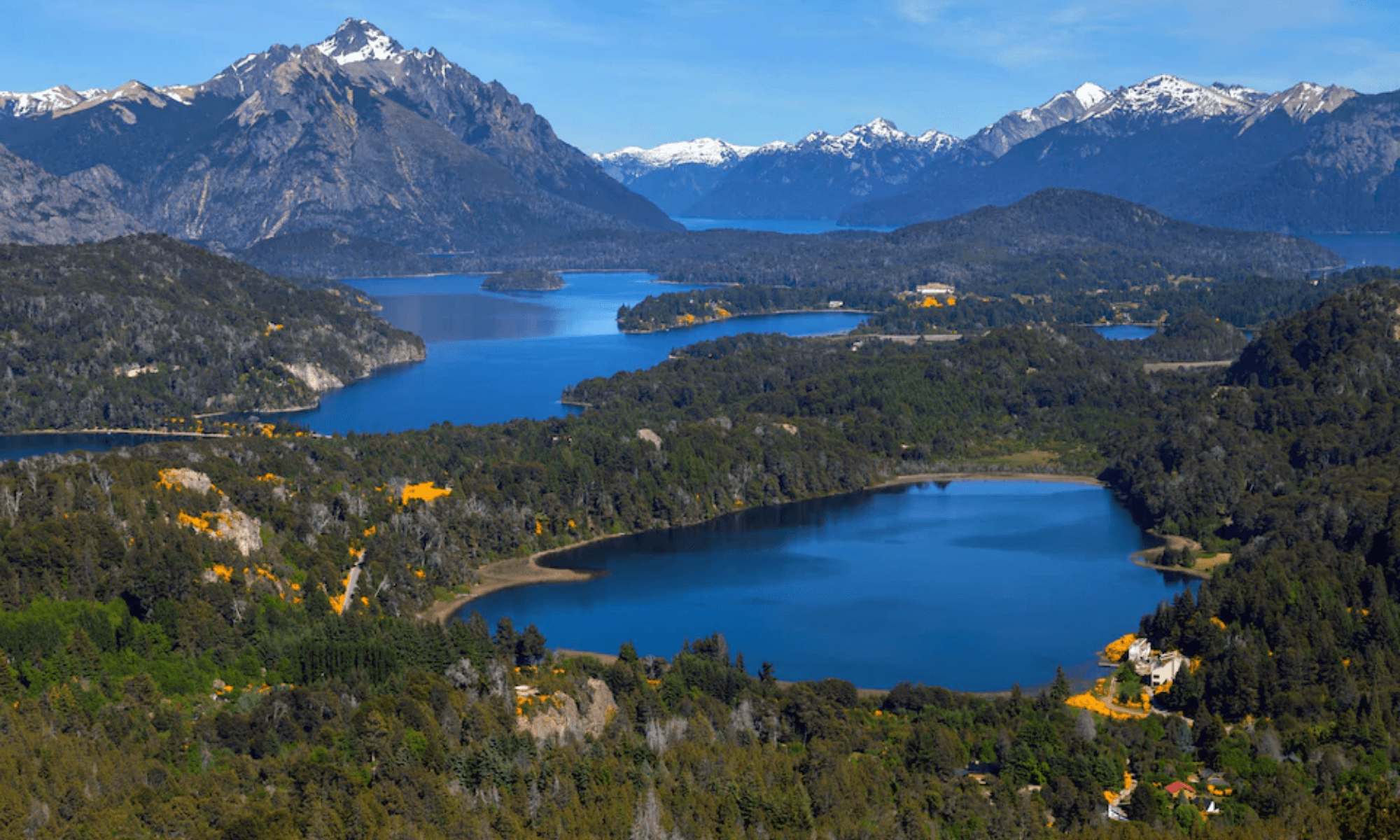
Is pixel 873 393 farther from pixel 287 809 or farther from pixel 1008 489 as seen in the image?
pixel 287 809

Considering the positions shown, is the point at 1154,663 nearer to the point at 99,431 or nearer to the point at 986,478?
the point at 986,478

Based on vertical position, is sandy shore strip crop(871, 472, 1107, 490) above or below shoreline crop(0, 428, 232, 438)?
below

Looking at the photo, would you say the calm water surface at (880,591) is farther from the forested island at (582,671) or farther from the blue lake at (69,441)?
the blue lake at (69,441)

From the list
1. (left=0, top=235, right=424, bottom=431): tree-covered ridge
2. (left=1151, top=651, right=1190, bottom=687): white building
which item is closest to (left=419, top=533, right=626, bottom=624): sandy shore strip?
(left=1151, top=651, right=1190, bottom=687): white building

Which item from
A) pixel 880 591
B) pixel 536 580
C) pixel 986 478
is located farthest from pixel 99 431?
pixel 880 591

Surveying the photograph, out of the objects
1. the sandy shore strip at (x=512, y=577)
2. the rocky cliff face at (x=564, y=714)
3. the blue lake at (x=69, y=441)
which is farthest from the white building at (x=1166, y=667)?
the blue lake at (x=69, y=441)

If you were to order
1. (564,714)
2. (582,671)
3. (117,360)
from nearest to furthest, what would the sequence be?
1. (564,714)
2. (582,671)
3. (117,360)

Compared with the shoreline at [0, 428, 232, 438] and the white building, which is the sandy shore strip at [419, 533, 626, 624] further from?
the shoreline at [0, 428, 232, 438]
